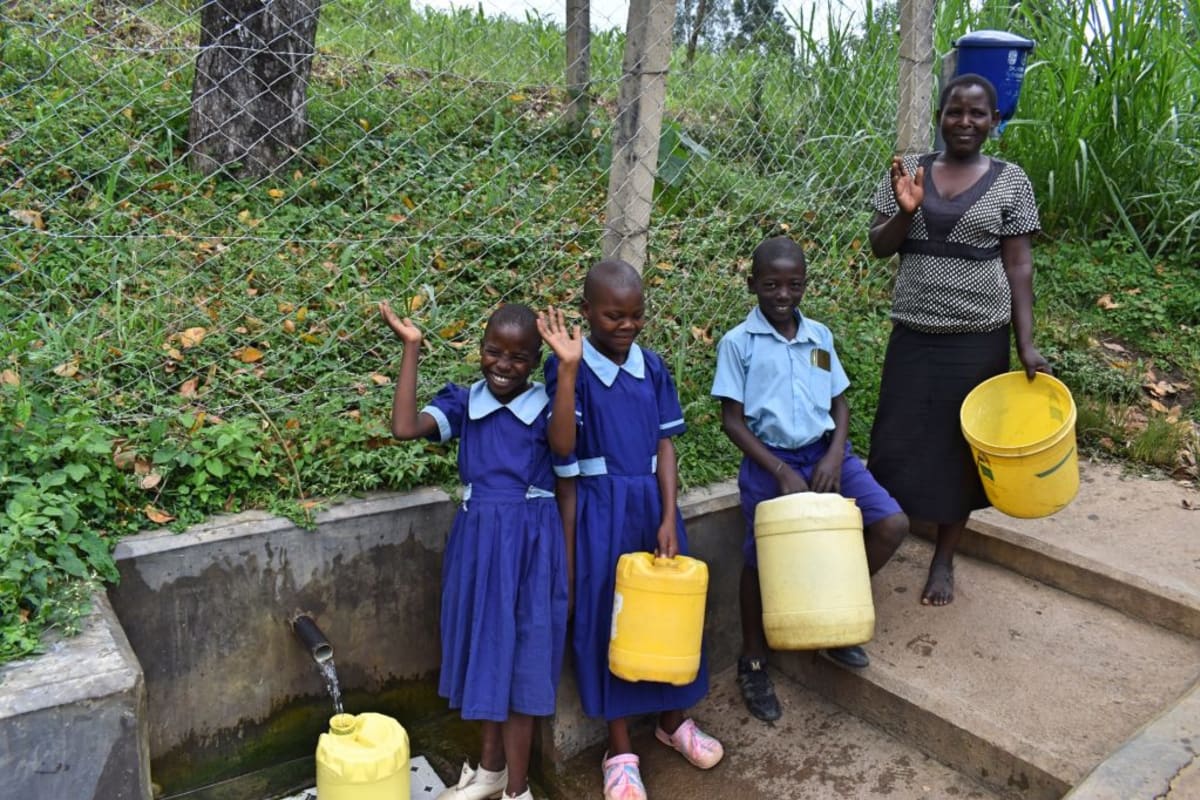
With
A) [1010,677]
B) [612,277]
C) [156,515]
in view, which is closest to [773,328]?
[612,277]

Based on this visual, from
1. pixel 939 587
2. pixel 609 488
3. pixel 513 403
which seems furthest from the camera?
pixel 939 587

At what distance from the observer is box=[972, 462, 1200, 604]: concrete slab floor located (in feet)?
10.9

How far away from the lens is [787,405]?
2879mm

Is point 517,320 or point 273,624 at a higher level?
point 517,320

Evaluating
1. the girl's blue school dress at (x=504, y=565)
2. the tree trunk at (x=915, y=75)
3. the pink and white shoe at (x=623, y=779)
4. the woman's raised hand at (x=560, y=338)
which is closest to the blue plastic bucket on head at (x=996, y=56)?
the tree trunk at (x=915, y=75)

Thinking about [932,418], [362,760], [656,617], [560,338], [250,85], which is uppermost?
[250,85]

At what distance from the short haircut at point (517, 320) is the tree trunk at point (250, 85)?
2.44m

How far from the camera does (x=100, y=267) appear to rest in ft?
12.4

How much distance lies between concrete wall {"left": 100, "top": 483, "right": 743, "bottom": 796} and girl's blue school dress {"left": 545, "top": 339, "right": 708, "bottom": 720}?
17cm

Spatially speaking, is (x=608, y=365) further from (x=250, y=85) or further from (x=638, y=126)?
(x=250, y=85)

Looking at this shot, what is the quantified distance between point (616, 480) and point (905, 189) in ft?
4.03

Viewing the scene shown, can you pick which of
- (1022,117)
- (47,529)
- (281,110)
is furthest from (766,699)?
(1022,117)

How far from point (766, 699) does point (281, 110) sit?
346 centimetres

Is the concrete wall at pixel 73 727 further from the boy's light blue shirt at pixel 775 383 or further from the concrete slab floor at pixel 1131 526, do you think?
the concrete slab floor at pixel 1131 526
